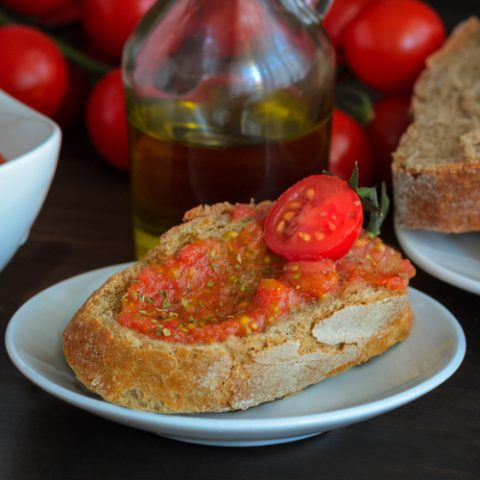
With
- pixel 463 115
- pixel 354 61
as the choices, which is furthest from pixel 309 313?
pixel 354 61

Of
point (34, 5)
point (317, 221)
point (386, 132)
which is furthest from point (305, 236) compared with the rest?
point (34, 5)

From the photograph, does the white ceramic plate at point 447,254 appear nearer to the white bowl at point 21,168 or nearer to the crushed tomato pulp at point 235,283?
the crushed tomato pulp at point 235,283

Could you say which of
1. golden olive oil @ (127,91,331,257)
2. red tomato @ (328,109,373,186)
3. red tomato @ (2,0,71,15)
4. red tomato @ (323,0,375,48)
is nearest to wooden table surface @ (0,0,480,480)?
golden olive oil @ (127,91,331,257)

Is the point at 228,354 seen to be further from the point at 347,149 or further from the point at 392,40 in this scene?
the point at 392,40

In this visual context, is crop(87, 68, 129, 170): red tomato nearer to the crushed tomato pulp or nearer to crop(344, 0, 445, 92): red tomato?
crop(344, 0, 445, 92): red tomato

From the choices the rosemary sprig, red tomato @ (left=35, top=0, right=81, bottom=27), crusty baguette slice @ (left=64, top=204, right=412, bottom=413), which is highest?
the rosemary sprig

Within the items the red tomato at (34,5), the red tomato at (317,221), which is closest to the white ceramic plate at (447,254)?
the red tomato at (317,221)
